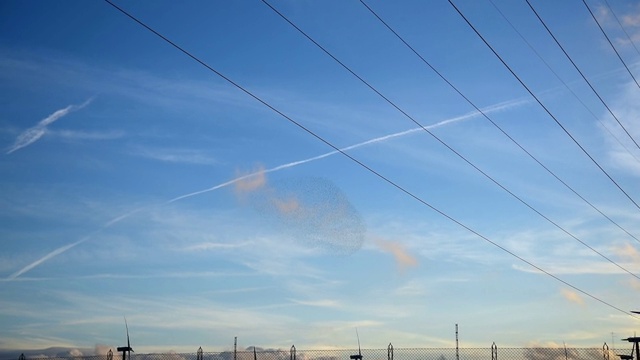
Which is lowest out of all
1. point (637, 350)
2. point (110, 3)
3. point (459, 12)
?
point (637, 350)

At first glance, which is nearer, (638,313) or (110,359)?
(110,359)

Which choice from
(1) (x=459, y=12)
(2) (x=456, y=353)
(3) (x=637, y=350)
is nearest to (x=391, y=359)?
(2) (x=456, y=353)

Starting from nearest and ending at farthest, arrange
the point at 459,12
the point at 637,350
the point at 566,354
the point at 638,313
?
the point at 459,12 → the point at 566,354 → the point at 637,350 → the point at 638,313

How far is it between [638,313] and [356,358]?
24.3 m

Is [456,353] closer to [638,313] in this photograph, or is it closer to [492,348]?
[492,348]

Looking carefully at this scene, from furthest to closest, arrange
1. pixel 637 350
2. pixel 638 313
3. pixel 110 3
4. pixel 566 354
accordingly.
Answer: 1. pixel 638 313
2. pixel 637 350
3. pixel 566 354
4. pixel 110 3

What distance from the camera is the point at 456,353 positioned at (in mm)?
32344

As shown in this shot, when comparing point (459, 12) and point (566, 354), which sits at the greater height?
point (459, 12)

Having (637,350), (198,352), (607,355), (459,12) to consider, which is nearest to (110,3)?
(459,12)

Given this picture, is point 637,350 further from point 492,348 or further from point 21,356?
point 21,356

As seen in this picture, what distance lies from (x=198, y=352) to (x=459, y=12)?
2212cm

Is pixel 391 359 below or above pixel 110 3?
below

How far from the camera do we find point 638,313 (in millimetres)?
47094

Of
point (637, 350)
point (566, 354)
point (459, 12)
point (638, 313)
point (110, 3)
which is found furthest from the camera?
point (638, 313)
